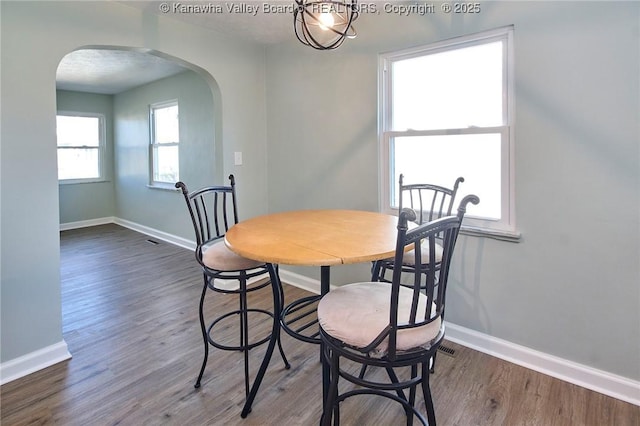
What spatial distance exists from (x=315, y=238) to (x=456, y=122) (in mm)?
1391

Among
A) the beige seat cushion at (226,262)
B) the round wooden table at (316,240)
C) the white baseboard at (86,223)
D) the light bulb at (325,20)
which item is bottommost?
the white baseboard at (86,223)

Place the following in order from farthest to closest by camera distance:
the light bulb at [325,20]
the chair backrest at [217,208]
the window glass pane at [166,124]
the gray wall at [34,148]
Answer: the window glass pane at [166,124] < the chair backrest at [217,208] < the gray wall at [34,148] < the light bulb at [325,20]

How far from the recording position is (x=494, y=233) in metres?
2.20

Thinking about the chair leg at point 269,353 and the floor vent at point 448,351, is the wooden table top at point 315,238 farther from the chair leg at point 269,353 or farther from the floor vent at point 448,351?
the floor vent at point 448,351

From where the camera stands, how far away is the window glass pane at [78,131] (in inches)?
238

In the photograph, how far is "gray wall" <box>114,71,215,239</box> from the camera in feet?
15.0

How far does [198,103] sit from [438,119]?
10.8 ft

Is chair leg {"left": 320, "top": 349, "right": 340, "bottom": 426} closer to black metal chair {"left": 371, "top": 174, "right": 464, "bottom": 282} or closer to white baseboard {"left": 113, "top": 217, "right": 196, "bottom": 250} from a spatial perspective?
black metal chair {"left": 371, "top": 174, "right": 464, "bottom": 282}

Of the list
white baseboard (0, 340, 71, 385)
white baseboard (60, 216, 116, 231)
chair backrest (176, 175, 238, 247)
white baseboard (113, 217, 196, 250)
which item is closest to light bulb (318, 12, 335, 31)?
chair backrest (176, 175, 238, 247)

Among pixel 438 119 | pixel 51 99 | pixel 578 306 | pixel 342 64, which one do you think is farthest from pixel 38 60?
pixel 578 306

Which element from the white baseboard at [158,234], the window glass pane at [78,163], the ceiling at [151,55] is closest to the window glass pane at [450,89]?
the ceiling at [151,55]

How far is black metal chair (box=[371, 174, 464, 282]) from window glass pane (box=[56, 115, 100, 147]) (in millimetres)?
6126

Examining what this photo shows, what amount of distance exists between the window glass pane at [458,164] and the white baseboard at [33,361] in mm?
2446

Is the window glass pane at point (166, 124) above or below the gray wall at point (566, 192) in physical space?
above
